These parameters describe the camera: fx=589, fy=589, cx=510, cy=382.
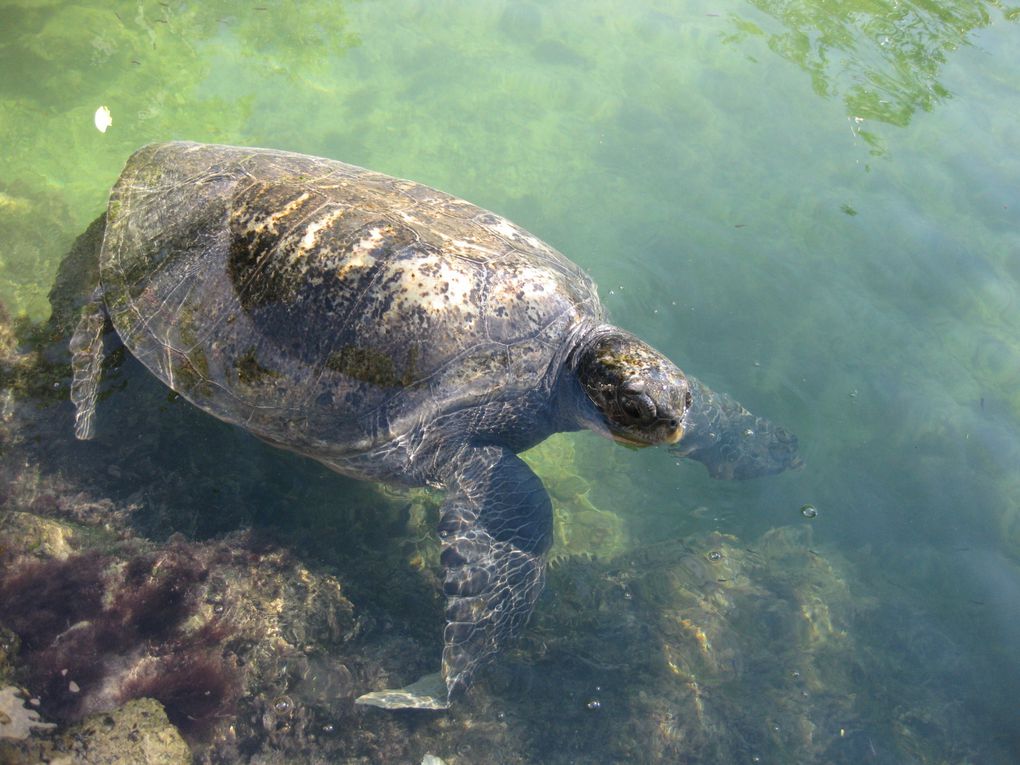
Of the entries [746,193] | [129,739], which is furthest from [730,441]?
[129,739]

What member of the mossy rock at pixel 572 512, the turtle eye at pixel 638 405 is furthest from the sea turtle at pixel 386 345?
the mossy rock at pixel 572 512

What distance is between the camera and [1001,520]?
18.2 ft

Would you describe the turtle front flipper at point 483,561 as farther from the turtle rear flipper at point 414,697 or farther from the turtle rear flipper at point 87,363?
the turtle rear flipper at point 87,363

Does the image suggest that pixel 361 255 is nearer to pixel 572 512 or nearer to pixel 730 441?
pixel 572 512

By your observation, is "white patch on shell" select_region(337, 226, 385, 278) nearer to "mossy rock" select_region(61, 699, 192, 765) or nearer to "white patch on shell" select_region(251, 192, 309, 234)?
"white patch on shell" select_region(251, 192, 309, 234)

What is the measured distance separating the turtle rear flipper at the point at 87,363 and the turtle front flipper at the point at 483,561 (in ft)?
8.70

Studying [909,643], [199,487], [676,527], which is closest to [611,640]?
[676,527]

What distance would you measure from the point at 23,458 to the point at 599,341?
4.15m

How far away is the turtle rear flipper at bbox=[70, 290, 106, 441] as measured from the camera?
4.25 m

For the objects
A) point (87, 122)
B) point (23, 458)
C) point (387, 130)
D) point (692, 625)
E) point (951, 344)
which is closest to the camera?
point (23, 458)

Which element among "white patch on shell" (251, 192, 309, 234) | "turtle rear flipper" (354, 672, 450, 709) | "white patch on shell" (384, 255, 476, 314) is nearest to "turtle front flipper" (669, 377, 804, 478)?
"white patch on shell" (384, 255, 476, 314)

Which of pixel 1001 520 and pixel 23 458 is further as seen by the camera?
pixel 1001 520

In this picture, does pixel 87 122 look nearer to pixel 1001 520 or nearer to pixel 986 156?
pixel 1001 520

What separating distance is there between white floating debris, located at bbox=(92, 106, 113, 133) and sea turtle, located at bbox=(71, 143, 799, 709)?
3694 millimetres
